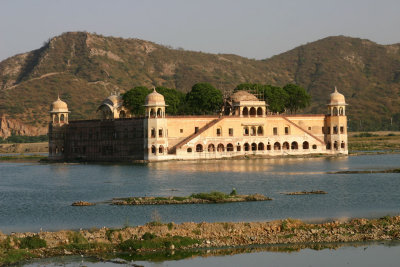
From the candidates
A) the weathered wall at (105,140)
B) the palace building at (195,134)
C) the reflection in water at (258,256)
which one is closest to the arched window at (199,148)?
the palace building at (195,134)

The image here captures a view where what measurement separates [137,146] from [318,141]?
787 inches

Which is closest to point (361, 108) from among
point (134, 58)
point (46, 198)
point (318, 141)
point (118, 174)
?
point (134, 58)

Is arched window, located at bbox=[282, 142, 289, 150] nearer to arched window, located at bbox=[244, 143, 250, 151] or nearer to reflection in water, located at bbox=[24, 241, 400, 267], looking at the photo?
arched window, located at bbox=[244, 143, 250, 151]

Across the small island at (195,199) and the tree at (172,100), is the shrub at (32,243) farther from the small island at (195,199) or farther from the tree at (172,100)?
the tree at (172,100)

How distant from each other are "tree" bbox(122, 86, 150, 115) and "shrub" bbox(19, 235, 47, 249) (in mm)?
61244

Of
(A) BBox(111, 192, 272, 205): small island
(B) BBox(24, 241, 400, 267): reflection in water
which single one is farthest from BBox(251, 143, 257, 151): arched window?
(B) BBox(24, 241, 400, 267): reflection in water

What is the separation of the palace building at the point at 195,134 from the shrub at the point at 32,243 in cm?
5042

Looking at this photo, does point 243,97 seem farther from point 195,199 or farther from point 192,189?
point 195,199

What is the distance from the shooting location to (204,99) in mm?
93188

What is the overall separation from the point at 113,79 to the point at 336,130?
265ft

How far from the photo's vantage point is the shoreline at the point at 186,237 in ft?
96.7

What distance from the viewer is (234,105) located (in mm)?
88125

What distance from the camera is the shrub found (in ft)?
96.8

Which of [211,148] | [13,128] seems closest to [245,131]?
[211,148]
